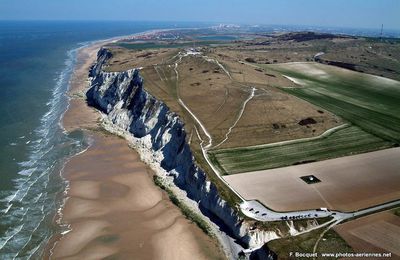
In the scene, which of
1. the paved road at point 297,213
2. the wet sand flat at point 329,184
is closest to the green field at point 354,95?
the wet sand flat at point 329,184

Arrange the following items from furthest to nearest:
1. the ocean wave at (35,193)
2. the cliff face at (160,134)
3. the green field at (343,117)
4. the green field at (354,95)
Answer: the green field at (354,95)
the green field at (343,117)
the cliff face at (160,134)
the ocean wave at (35,193)

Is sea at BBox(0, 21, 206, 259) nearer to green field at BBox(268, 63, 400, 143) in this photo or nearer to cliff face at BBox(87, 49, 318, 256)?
cliff face at BBox(87, 49, 318, 256)

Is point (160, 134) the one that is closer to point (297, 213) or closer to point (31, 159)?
point (31, 159)

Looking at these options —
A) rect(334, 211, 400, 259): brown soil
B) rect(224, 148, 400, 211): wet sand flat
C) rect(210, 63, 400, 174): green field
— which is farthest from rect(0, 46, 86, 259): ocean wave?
rect(334, 211, 400, 259): brown soil

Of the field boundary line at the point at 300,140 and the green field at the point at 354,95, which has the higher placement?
the green field at the point at 354,95

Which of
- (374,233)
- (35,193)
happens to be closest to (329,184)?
(374,233)

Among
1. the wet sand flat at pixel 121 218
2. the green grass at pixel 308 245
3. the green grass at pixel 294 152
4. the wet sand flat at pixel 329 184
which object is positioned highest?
the green grass at pixel 294 152

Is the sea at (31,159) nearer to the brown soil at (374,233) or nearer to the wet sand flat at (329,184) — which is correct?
the wet sand flat at (329,184)
